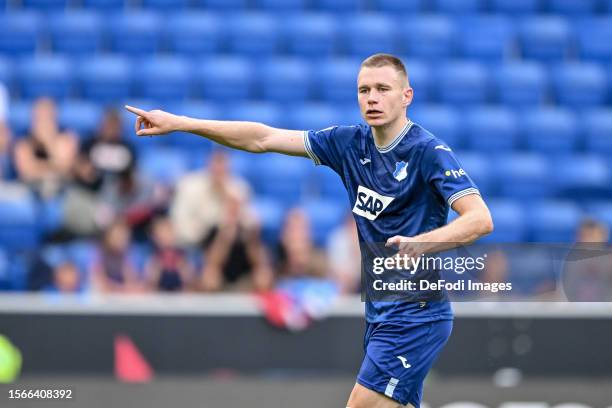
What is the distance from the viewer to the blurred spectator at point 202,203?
8.98m

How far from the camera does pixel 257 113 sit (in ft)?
35.8

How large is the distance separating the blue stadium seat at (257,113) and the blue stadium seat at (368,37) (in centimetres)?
123

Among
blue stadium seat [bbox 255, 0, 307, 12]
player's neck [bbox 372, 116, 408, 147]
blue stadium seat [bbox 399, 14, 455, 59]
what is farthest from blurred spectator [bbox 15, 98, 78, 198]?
player's neck [bbox 372, 116, 408, 147]

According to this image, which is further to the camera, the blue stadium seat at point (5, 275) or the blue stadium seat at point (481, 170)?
the blue stadium seat at point (481, 170)

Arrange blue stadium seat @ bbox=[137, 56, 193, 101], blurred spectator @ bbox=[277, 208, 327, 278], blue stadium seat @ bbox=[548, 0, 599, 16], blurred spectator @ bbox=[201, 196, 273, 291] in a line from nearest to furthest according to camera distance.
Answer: blurred spectator @ bbox=[201, 196, 273, 291] → blurred spectator @ bbox=[277, 208, 327, 278] → blue stadium seat @ bbox=[137, 56, 193, 101] → blue stadium seat @ bbox=[548, 0, 599, 16]

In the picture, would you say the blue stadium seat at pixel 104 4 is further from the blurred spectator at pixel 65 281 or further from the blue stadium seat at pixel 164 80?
the blurred spectator at pixel 65 281

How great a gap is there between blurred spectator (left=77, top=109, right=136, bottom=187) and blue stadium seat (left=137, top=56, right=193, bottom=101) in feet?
6.75

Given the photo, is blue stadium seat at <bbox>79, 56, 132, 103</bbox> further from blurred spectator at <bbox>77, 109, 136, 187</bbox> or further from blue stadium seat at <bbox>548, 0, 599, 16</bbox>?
blue stadium seat at <bbox>548, 0, 599, 16</bbox>

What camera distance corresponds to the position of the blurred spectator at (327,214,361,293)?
8.70m

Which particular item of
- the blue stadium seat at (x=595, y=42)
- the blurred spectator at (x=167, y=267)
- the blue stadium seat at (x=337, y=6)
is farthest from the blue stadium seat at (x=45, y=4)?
the blue stadium seat at (x=595, y=42)

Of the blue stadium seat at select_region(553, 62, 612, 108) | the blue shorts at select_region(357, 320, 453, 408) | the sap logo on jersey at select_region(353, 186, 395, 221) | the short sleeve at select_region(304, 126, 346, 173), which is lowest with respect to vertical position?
the blue shorts at select_region(357, 320, 453, 408)

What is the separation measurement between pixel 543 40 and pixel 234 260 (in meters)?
5.19

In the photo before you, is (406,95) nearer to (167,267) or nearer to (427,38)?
(167,267)

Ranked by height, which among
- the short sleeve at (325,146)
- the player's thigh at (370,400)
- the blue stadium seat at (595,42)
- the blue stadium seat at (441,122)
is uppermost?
the blue stadium seat at (595,42)
